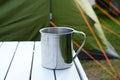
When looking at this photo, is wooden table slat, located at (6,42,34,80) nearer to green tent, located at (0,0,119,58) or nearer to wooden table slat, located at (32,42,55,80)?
wooden table slat, located at (32,42,55,80)

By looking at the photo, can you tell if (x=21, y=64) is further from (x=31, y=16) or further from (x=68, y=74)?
(x=31, y=16)

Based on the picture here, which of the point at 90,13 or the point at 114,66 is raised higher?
the point at 90,13

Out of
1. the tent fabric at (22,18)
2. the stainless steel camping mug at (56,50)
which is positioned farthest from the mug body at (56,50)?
the tent fabric at (22,18)

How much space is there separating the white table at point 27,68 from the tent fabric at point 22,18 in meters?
1.49

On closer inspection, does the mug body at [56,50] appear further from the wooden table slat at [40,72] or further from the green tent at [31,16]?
the green tent at [31,16]

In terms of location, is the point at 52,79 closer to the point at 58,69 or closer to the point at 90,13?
the point at 58,69

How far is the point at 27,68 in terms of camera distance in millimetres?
1187

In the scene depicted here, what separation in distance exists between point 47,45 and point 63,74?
0.12 meters

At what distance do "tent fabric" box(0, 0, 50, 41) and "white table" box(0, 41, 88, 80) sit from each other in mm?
1493

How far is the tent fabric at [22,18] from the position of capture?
297 cm

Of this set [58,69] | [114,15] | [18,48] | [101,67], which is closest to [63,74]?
[58,69]

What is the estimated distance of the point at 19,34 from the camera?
3020 mm

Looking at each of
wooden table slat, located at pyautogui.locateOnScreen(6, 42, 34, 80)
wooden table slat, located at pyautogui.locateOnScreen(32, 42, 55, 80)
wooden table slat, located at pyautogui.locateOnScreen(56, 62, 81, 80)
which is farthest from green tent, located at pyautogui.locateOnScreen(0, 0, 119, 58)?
wooden table slat, located at pyautogui.locateOnScreen(56, 62, 81, 80)

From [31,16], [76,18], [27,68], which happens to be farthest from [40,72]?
[76,18]
